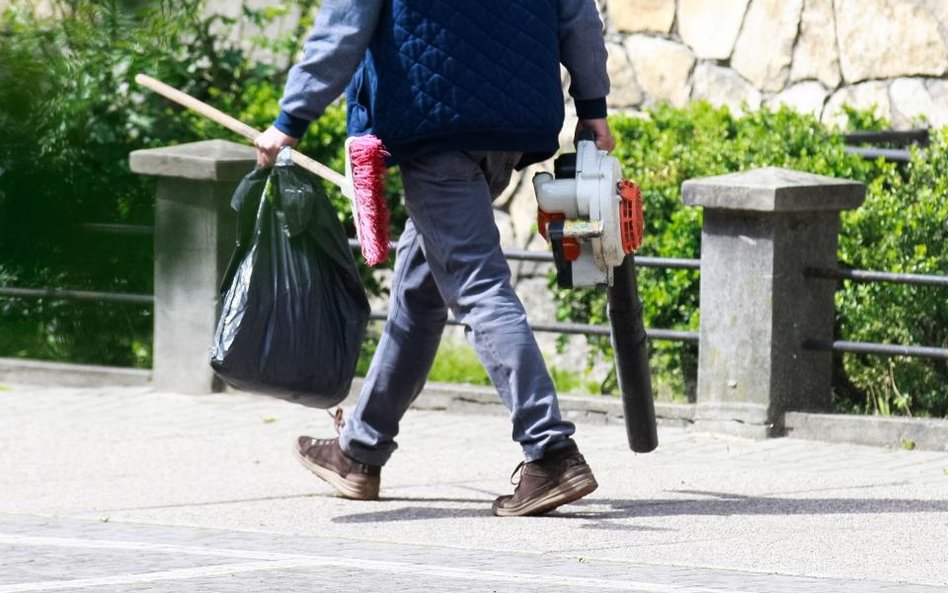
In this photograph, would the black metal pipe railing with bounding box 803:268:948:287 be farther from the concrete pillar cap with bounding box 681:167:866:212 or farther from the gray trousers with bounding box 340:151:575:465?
the gray trousers with bounding box 340:151:575:465

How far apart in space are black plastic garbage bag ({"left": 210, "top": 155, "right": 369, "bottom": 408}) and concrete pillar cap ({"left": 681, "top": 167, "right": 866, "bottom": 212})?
2003 millimetres

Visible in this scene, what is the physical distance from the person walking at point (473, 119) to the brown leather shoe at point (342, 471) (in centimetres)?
45

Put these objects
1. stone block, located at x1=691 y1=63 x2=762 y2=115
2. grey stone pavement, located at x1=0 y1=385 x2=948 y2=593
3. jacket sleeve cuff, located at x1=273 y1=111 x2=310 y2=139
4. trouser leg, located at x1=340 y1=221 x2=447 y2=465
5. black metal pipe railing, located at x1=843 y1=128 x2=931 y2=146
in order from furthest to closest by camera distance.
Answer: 1. stone block, located at x1=691 y1=63 x2=762 y2=115
2. black metal pipe railing, located at x1=843 y1=128 x2=931 y2=146
3. trouser leg, located at x1=340 y1=221 x2=447 y2=465
4. jacket sleeve cuff, located at x1=273 y1=111 x2=310 y2=139
5. grey stone pavement, located at x1=0 y1=385 x2=948 y2=593

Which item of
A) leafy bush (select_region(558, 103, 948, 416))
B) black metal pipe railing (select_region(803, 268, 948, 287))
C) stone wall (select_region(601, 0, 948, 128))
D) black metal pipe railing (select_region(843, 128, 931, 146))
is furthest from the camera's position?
stone wall (select_region(601, 0, 948, 128))

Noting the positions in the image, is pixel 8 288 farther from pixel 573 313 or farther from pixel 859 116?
pixel 859 116

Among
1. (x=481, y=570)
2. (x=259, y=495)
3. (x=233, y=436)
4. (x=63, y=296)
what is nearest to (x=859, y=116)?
(x=233, y=436)

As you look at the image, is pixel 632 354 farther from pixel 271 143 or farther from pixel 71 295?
pixel 71 295

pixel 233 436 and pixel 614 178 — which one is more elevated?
pixel 614 178

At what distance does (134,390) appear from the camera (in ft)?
25.0

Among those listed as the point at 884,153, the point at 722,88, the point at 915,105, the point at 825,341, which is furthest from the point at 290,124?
the point at 722,88

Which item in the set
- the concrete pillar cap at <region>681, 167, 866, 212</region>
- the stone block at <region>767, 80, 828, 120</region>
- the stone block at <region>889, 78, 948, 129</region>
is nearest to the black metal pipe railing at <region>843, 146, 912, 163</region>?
the stone block at <region>889, 78, 948, 129</region>

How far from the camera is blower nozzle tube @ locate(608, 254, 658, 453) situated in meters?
5.02

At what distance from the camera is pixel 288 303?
4785mm

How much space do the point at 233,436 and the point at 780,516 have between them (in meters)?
2.45
